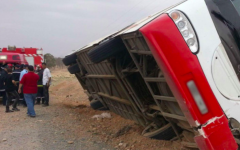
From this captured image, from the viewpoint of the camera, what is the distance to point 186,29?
109 inches

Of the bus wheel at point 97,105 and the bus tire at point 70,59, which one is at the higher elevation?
the bus tire at point 70,59

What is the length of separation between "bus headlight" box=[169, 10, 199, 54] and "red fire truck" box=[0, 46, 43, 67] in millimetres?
12358

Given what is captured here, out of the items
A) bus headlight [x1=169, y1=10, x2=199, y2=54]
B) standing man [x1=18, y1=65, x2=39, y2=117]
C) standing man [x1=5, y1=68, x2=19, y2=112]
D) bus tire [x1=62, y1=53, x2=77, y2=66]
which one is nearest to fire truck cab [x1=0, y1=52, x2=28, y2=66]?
standing man [x1=5, y1=68, x2=19, y2=112]

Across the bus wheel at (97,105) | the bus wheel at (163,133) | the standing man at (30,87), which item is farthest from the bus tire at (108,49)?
the standing man at (30,87)

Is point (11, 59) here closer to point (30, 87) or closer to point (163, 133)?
point (30, 87)

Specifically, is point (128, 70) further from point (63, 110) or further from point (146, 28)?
point (63, 110)

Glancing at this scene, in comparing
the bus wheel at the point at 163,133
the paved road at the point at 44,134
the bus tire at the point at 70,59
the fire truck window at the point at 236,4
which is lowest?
the bus wheel at the point at 163,133

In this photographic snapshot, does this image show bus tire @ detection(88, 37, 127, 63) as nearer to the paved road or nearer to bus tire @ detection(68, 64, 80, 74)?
the paved road

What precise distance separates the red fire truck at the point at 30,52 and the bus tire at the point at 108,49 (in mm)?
10707

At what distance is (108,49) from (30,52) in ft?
38.4

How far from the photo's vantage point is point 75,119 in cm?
769

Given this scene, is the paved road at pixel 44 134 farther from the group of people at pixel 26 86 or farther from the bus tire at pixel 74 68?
the bus tire at pixel 74 68

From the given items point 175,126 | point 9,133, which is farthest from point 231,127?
point 9,133

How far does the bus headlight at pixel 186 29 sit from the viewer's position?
2738 mm
